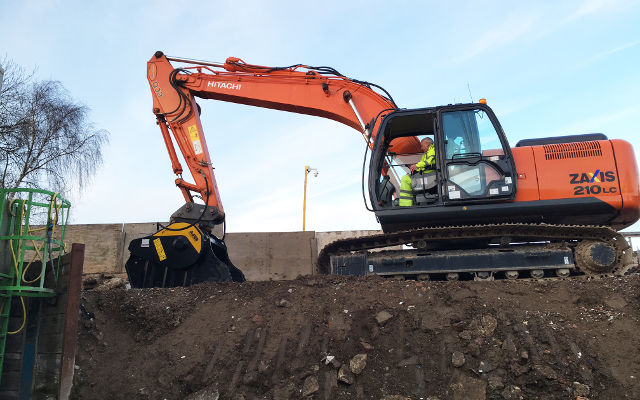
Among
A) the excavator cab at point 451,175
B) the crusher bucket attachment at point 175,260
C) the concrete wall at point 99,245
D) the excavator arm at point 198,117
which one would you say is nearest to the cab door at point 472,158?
the excavator cab at point 451,175

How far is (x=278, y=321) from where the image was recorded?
7.08m

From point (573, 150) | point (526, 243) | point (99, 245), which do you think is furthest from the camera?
point (99, 245)

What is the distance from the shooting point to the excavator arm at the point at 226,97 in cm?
954

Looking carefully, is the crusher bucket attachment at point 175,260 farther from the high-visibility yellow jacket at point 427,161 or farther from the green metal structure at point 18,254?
the high-visibility yellow jacket at point 427,161

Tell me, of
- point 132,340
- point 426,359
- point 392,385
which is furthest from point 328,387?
point 132,340

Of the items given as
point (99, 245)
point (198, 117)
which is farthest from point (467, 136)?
point (99, 245)

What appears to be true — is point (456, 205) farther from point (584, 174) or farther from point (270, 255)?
point (270, 255)

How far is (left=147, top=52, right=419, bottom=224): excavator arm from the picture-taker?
954 centimetres

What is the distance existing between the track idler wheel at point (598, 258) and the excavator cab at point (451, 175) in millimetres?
1319

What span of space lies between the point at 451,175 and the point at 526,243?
1599mm

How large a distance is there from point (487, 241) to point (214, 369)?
4.64 meters

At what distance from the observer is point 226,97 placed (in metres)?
10.2

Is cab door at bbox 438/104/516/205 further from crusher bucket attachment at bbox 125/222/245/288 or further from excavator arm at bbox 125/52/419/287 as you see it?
crusher bucket attachment at bbox 125/222/245/288

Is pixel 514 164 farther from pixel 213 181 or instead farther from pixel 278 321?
pixel 213 181
